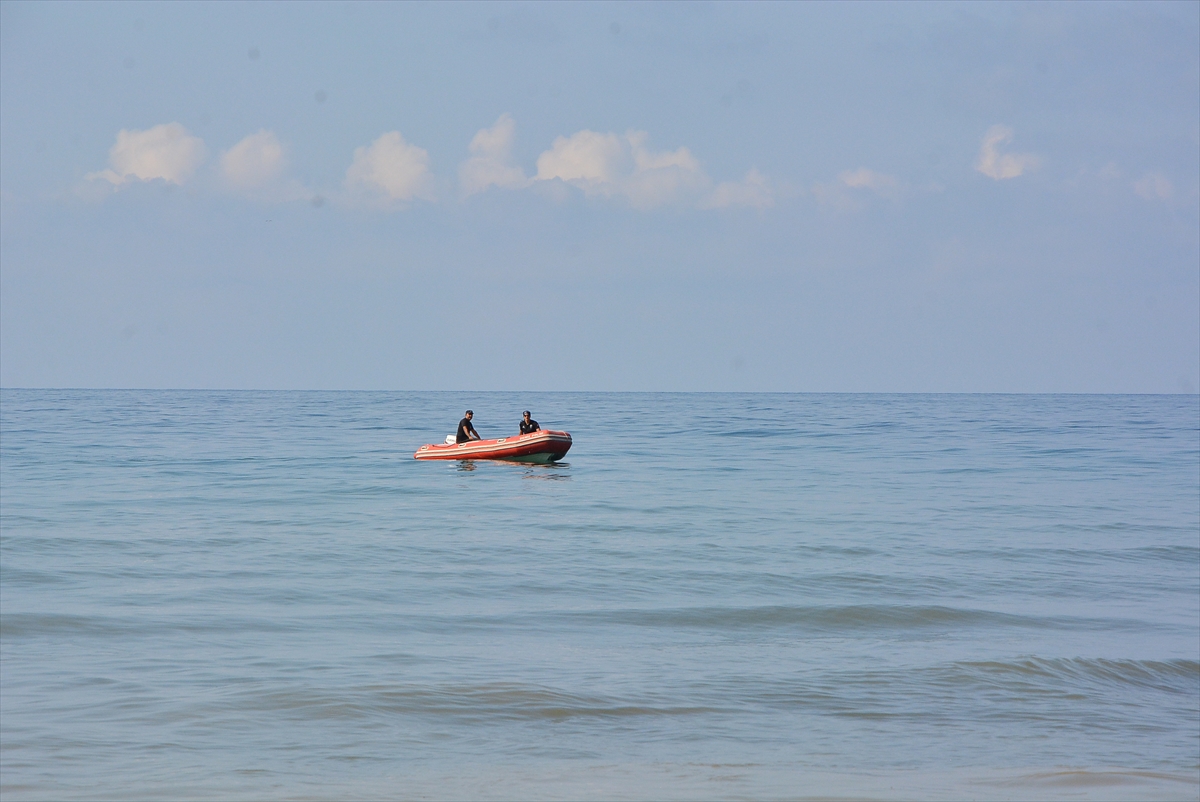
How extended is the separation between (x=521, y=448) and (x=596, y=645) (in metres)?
20.4

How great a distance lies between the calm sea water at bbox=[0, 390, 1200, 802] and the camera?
21.1 ft

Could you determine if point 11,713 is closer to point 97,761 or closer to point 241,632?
point 97,761

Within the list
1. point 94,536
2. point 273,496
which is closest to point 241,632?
point 94,536

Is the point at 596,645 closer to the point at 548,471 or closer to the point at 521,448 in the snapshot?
the point at 521,448

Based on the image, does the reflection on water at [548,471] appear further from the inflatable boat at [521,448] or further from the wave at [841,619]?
the wave at [841,619]

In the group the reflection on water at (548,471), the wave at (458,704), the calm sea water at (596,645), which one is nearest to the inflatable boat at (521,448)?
the reflection on water at (548,471)

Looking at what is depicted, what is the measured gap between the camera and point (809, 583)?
13.1m

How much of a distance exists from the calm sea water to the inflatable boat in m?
6.55

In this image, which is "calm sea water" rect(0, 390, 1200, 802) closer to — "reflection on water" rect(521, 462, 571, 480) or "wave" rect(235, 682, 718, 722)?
"wave" rect(235, 682, 718, 722)

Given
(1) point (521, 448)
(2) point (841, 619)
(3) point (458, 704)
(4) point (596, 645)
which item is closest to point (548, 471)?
(1) point (521, 448)

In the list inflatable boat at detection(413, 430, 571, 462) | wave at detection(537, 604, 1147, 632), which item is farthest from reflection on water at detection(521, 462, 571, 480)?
wave at detection(537, 604, 1147, 632)

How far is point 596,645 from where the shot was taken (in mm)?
9703

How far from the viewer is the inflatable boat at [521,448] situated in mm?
29906

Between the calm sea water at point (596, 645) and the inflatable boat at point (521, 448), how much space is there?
6.55 meters
